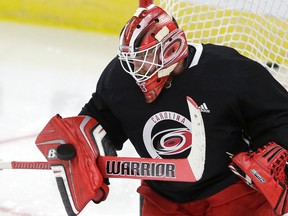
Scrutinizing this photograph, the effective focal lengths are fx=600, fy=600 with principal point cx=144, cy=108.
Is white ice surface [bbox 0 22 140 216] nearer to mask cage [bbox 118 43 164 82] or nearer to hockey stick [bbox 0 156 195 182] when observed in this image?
hockey stick [bbox 0 156 195 182]

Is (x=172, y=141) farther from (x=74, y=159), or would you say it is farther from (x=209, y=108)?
(x=74, y=159)

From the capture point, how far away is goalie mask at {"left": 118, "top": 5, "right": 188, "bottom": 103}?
68.4 inches

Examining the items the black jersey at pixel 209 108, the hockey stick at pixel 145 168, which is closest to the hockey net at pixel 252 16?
the black jersey at pixel 209 108

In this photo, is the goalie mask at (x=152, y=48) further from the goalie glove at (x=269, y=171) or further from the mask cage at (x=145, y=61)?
the goalie glove at (x=269, y=171)

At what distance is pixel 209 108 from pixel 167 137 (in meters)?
Answer: 0.18

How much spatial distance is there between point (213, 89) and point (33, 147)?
1.30 meters

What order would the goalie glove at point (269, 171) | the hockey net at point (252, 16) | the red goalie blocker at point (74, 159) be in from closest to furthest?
1. the goalie glove at point (269, 171)
2. the red goalie blocker at point (74, 159)
3. the hockey net at point (252, 16)

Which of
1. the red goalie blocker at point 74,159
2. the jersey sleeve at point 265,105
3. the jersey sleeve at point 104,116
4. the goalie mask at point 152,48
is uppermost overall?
the goalie mask at point 152,48

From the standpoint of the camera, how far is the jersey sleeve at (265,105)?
1.74 meters

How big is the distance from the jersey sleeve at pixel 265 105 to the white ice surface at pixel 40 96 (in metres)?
0.85

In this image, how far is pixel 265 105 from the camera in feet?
5.71

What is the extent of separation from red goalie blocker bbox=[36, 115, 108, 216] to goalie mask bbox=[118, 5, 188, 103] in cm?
27

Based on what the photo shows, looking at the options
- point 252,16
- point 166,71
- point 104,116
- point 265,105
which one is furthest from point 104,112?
point 252,16

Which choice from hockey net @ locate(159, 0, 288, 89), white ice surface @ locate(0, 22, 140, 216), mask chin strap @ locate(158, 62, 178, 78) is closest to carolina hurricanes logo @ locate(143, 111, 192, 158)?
mask chin strap @ locate(158, 62, 178, 78)
